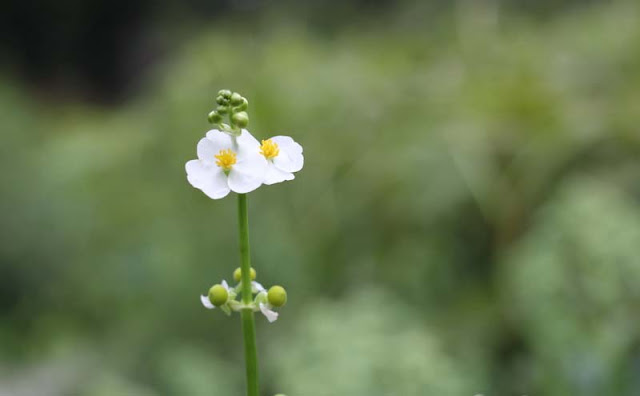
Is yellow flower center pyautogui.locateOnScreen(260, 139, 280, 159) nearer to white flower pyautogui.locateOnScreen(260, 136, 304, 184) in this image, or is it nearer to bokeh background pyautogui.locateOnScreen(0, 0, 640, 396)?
white flower pyautogui.locateOnScreen(260, 136, 304, 184)

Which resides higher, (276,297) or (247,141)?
(247,141)

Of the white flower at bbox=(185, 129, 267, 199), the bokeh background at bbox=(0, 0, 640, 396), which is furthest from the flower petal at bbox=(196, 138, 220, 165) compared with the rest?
the bokeh background at bbox=(0, 0, 640, 396)

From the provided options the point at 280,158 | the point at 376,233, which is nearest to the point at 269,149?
the point at 280,158

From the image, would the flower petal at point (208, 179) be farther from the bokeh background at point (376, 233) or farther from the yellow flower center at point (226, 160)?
the bokeh background at point (376, 233)

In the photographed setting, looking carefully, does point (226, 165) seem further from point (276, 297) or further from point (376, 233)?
point (376, 233)

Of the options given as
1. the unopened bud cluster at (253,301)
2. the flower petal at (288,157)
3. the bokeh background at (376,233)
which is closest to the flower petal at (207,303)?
the unopened bud cluster at (253,301)

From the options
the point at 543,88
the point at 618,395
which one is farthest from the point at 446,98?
the point at 618,395
